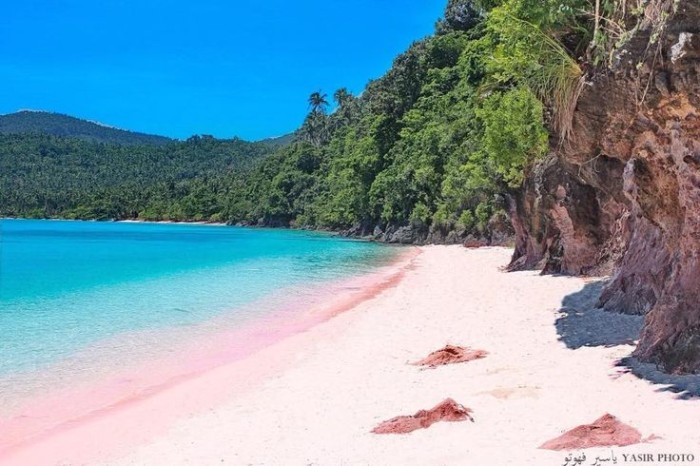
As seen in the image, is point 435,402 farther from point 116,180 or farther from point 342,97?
point 116,180

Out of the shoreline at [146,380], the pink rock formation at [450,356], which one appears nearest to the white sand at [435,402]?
the pink rock formation at [450,356]

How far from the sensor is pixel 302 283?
24.1 meters

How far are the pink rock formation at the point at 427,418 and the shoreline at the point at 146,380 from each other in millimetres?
3463

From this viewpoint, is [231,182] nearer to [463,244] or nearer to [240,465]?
[463,244]

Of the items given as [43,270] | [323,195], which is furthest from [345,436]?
[323,195]

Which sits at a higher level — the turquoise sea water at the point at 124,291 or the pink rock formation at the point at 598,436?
the pink rock formation at the point at 598,436

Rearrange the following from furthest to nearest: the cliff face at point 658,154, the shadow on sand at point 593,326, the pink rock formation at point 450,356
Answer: the pink rock formation at point 450,356
the shadow on sand at point 593,326
the cliff face at point 658,154

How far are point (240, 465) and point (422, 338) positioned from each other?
6.38 metres

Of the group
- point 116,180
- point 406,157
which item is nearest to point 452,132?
point 406,157

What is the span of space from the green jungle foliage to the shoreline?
7.73 meters

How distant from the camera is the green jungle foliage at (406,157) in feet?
34.5

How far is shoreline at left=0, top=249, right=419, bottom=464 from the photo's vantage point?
8.06 meters

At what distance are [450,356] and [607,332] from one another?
8.78 ft

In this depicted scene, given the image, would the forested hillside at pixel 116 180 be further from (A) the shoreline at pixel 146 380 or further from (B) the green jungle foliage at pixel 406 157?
(A) the shoreline at pixel 146 380
